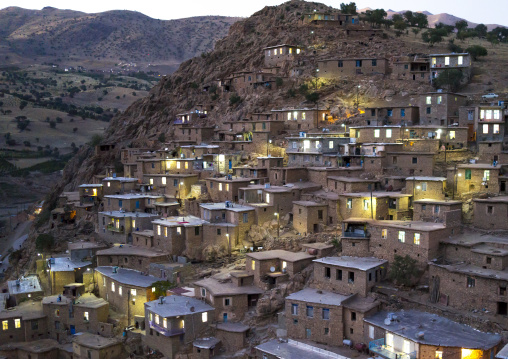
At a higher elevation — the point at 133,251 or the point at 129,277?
the point at 133,251

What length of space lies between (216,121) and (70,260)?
21439 millimetres

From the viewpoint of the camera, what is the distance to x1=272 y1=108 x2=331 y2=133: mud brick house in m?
47.1

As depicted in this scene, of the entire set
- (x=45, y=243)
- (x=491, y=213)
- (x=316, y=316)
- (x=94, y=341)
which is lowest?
(x=94, y=341)

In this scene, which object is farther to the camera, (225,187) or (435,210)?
(225,187)

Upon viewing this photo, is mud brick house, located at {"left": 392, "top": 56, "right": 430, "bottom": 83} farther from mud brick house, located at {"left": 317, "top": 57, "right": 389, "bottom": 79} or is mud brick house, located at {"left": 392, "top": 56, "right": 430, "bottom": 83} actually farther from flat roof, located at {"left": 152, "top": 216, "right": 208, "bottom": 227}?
flat roof, located at {"left": 152, "top": 216, "right": 208, "bottom": 227}

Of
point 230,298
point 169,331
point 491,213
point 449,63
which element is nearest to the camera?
point 169,331

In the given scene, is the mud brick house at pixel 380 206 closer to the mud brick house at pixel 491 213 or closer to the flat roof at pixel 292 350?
the mud brick house at pixel 491 213

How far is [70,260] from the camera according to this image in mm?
38656


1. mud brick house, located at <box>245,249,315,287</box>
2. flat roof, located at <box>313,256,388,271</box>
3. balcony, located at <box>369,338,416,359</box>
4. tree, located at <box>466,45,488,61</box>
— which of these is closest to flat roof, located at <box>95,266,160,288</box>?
mud brick house, located at <box>245,249,315,287</box>

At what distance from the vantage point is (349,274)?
26594 millimetres

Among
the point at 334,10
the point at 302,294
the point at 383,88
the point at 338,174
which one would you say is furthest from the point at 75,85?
the point at 302,294

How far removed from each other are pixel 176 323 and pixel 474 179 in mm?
17258

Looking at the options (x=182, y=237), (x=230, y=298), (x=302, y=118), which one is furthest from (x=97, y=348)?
(x=302, y=118)

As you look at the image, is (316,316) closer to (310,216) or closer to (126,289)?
(310,216)
